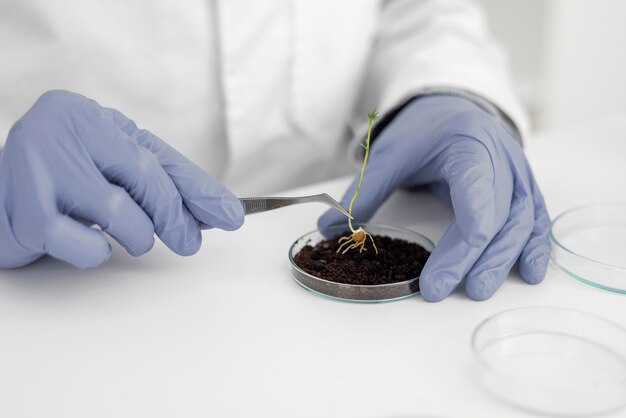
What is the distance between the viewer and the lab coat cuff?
1180 mm

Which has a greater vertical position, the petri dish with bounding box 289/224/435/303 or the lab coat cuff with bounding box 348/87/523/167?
the lab coat cuff with bounding box 348/87/523/167

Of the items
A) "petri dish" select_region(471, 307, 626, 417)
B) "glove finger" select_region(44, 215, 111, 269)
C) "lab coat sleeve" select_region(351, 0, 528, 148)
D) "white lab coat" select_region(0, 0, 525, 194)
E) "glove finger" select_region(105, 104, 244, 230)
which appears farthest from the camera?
"lab coat sleeve" select_region(351, 0, 528, 148)

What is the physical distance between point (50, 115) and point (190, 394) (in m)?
0.41

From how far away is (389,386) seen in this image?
2.10ft

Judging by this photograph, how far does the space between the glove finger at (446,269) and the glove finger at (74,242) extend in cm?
40

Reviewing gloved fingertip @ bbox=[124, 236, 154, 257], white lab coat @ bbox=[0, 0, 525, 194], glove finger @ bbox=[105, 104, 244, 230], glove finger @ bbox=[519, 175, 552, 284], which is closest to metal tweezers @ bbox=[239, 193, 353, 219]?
glove finger @ bbox=[105, 104, 244, 230]

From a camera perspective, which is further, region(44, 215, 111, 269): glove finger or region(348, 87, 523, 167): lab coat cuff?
region(348, 87, 523, 167): lab coat cuff

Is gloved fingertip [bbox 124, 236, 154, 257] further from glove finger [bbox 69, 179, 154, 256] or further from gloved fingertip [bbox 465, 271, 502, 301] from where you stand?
gloved fingertip [bbox 465, 271, 502, 301]

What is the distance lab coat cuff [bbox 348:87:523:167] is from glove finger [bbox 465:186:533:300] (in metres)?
0.32

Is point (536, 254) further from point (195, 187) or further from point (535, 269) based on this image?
point (195, 187)

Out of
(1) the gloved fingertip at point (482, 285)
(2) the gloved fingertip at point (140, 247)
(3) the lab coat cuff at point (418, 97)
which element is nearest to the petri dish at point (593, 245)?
(1) the gloved fingertip at point (482, 285)

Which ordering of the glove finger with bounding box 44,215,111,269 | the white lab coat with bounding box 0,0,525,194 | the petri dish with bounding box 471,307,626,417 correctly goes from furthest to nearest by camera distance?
1. the white lab coat with bounding box 0,0,525,194
2. the glove finger with bounding box 44,215,111,269
3. the petri dish with bounding box 471,307,626,417

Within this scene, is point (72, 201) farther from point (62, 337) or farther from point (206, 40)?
point (206, 40)

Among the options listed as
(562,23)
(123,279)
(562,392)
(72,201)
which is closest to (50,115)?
(72,201)
